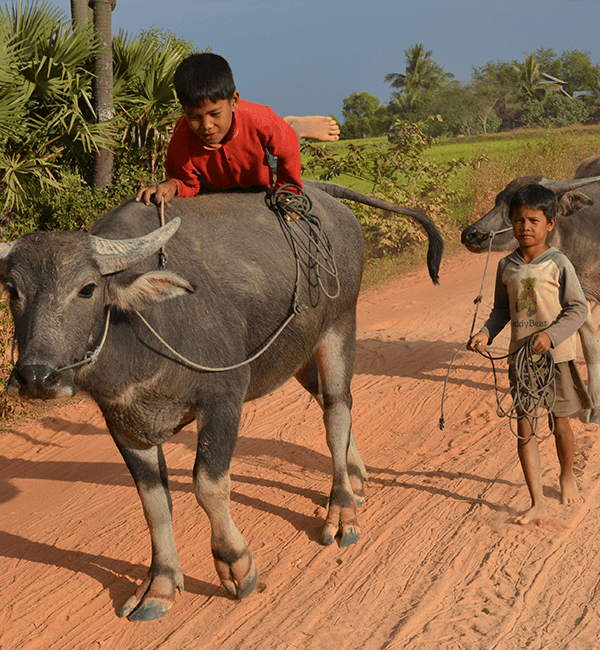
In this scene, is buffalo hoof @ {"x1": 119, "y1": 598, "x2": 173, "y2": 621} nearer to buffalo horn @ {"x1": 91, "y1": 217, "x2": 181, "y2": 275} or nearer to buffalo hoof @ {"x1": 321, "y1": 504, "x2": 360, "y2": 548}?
buffalo hoof @ {"x1": 321, "y1": 504, "x2": 360, "y2": 548}

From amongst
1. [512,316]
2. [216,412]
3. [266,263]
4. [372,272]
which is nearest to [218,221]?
[266,263]

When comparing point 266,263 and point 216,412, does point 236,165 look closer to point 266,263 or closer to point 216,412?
point 266,263

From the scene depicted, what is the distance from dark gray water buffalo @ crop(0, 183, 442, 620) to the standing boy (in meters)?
0.94

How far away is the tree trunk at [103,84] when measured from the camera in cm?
765

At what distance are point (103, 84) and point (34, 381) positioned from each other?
6.36 m

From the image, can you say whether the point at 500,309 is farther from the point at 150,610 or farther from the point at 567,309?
the point at 150,610

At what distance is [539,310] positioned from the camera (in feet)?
11.2

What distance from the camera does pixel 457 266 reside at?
11250mm

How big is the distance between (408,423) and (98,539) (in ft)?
8.25

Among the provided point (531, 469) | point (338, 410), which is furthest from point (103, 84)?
point (531, 469)

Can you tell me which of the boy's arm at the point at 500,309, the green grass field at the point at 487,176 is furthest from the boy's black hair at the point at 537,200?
the green grass field at the point at 487,176

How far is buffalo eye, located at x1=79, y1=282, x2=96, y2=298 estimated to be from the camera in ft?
7.93

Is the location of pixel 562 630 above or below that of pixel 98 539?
above

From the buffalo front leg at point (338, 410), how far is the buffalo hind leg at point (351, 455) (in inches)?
1.0
